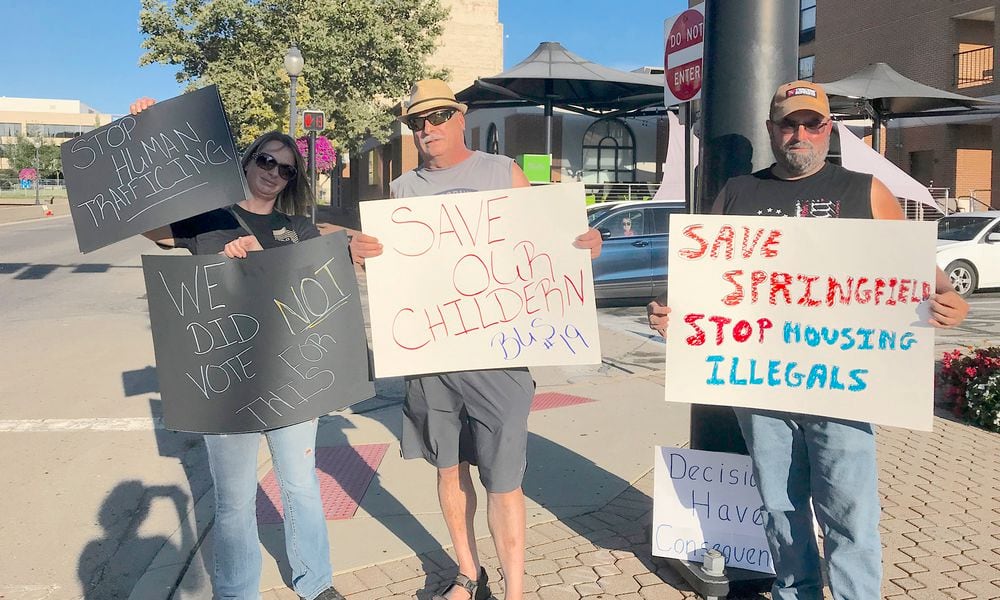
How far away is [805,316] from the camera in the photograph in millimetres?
2893

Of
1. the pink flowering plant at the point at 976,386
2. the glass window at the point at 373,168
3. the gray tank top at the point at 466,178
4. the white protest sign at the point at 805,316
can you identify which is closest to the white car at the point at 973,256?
the pink flowering plant at the point at 976,386

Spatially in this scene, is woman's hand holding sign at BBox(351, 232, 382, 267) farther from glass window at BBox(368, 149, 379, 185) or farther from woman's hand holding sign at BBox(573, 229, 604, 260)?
glass window at BBox(368, 149, 379, 185)

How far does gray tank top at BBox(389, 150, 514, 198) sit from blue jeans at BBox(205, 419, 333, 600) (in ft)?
3.20

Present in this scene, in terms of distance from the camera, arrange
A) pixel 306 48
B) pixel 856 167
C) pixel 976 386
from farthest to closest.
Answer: pixel 306 48 → pixel 976 386 → pixel 856 167

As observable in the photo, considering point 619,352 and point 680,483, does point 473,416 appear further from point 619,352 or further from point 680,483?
point 619,352

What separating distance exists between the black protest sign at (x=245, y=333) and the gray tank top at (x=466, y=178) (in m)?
0.35

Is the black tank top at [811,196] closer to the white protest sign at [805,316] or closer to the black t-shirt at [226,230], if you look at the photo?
the white protest sign at [805,316]

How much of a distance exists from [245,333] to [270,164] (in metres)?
0.65

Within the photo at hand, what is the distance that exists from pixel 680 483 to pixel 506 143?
30574 mm

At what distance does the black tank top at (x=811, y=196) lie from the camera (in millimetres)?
2783

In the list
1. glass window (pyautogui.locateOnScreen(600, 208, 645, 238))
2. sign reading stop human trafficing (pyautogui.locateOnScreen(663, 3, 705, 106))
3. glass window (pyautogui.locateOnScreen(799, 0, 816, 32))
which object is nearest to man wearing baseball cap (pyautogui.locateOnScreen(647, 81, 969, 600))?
sign reading stop human trafficing (pyautogui.locateOnScreen(663, 3, 705, 106))

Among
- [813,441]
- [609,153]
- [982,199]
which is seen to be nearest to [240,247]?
[813,441]

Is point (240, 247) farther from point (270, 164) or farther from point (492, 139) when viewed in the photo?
point (492, 139)

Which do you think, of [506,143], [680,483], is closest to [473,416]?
[680,483]
